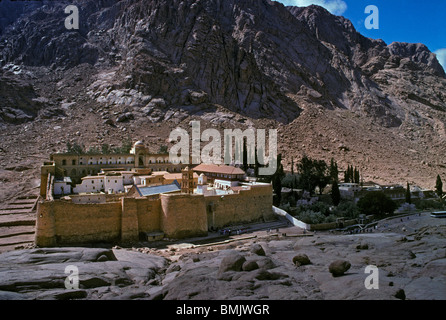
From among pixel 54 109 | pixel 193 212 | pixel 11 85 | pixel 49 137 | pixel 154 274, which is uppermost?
pixel 11 85

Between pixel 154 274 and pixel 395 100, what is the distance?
290 feet

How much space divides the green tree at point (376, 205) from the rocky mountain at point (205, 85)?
20415mm

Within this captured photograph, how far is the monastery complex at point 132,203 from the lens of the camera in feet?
67.2

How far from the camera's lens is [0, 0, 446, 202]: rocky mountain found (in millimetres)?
60250

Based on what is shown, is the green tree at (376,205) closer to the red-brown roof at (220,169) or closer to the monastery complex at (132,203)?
the monastery complex at (132,203)

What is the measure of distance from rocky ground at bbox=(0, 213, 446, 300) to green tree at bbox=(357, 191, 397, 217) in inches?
462

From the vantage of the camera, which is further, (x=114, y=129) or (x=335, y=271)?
(x=114, y=129)

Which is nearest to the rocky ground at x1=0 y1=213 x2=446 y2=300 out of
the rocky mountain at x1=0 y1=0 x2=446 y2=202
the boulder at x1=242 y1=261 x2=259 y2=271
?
the boulder at x1=242 y1=261 x2=259 y2=271

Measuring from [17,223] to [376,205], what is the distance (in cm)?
2766

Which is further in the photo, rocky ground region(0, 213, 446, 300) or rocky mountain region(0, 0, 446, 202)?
rocky mountain region(0, 0, 446, 202)

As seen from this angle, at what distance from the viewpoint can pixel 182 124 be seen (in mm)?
63469

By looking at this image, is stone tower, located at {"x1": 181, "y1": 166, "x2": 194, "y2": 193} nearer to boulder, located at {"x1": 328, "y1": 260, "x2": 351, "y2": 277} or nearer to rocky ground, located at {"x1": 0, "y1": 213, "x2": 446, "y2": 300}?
rocky ground, located at {"x1": 0, "y1": 213, "x2": 446, "y2": 300}
